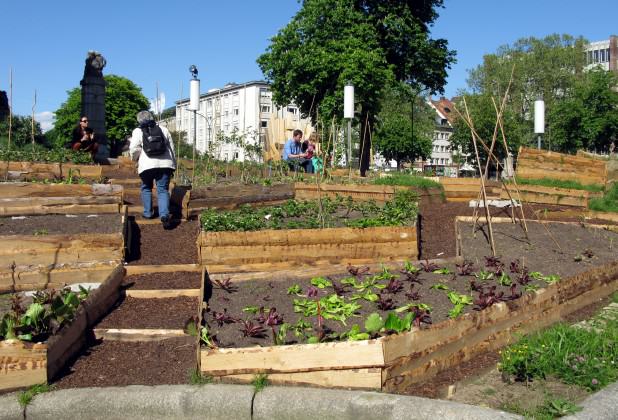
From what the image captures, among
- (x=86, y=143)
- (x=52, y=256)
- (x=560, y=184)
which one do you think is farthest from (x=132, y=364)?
(x=86, y=143)

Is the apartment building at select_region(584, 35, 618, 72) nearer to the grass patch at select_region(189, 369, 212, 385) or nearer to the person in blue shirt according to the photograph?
the person in blue shirt

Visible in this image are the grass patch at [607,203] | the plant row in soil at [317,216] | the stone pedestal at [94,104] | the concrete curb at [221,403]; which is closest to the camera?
the concrete curb at [221,403]

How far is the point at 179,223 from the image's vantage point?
27.9 feet

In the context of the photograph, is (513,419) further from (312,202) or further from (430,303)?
(312,202)

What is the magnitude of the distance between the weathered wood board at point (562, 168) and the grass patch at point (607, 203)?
1.15 metres

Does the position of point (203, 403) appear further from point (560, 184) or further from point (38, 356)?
point (560, 184)

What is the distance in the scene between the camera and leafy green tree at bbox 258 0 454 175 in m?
29.3

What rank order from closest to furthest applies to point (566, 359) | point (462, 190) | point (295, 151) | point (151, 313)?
point (566, 359), point (151, 313), point (462, 190), point (295, 151)

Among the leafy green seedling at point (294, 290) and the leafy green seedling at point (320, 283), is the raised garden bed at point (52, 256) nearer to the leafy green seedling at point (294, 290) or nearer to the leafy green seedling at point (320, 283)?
the leafy green seedling at point (294, 290)

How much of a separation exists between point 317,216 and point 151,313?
118 inches

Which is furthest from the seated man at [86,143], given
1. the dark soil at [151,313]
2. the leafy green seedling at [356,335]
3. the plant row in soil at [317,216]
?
the leafy green seedling at [356,335]

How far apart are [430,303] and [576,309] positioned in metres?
1.67

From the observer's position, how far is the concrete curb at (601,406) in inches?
134

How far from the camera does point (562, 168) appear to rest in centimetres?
1270
